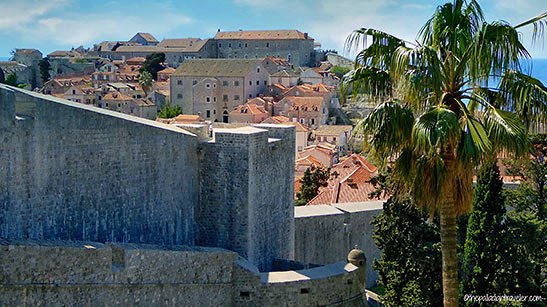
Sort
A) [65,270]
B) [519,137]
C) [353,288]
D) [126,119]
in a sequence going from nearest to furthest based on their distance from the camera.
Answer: [519,137], [65,270], [126,119], [353,288]

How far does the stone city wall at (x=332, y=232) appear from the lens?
727 inches

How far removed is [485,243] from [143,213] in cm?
774

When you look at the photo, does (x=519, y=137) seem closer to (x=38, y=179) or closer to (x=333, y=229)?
(x=38, y=179)

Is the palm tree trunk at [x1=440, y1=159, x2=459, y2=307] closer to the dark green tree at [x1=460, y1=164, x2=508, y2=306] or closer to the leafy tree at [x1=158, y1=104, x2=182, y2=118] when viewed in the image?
the dark green tree at [x1=460, y1=164, x2=508, y2=306]

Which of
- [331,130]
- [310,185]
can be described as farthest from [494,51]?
[331,130]

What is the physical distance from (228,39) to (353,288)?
9399cm

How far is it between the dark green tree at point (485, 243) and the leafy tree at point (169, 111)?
57438 mm

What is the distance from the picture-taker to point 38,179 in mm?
12031

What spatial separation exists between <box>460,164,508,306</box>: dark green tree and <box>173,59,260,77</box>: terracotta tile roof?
195 feet

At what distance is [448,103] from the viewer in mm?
9383

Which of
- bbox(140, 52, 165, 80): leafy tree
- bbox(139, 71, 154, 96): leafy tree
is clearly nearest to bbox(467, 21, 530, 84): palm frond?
bbox(139, 71, 154, 96): leafy tree

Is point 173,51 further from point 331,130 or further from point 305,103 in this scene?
point 331,130

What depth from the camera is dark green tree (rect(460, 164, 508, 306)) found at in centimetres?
1587

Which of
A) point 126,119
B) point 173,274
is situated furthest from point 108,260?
point 126,119
